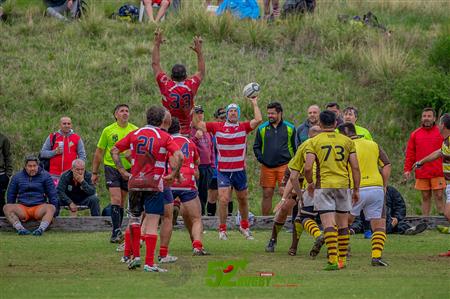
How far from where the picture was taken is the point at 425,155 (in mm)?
20969

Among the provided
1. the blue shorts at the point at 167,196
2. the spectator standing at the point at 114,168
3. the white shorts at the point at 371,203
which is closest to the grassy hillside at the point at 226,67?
the spectator standing at the point at 114,168

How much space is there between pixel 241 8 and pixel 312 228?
621 inches

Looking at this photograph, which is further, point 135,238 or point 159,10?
point 159,10

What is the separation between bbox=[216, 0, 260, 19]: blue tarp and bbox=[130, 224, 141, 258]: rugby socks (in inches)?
669

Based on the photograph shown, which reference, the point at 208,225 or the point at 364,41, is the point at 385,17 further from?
the point at 208,225

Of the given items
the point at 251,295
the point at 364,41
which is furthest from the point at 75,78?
the point at 251,295

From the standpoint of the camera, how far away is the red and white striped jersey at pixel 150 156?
13594mm

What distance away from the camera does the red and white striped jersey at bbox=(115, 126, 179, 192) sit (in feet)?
44.6

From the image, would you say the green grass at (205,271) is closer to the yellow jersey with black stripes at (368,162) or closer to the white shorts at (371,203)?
the white shorts at (371,203)

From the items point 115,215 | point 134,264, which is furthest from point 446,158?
point 134,264

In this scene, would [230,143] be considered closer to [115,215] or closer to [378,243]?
[115,215]

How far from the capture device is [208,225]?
19969 mm

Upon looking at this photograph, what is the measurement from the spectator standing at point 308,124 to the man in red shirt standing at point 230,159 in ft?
5.67

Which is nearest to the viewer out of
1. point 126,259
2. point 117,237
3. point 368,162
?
point 126,259
